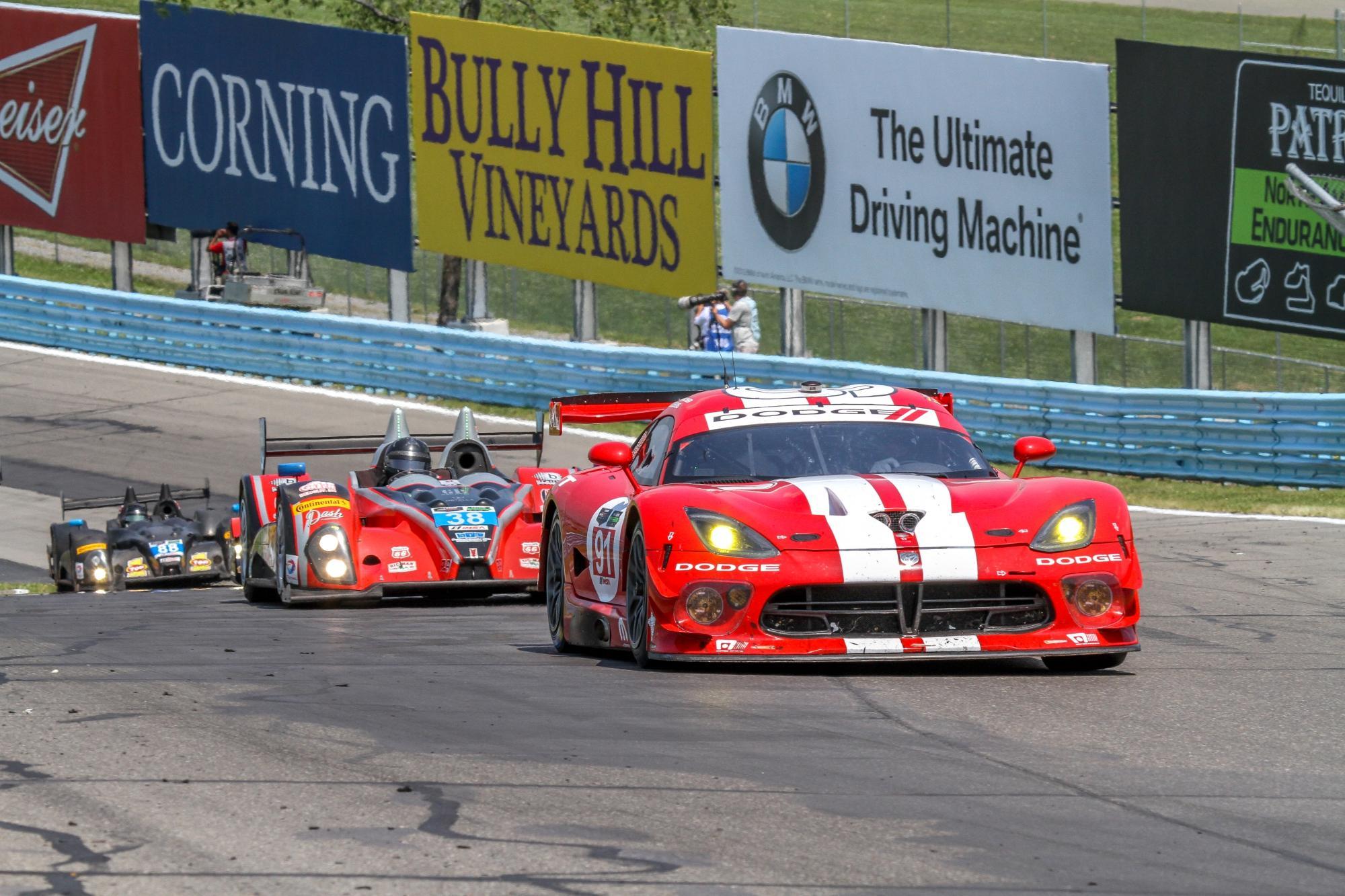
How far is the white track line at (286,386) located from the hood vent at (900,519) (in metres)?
14.6

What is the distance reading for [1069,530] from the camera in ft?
28.9

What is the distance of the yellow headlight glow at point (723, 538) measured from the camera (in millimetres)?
8641

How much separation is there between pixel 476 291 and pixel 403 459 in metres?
15.4

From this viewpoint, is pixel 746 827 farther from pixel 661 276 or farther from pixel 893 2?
pixel 893 2

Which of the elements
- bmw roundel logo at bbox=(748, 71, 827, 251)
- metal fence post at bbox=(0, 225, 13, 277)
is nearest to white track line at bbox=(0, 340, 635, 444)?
bmw roundel logo at bbox=(748, 71, 827, 251)

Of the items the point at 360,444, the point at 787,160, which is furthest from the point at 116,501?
the point at 787,160

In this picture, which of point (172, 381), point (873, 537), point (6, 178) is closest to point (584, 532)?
point (873, 537)

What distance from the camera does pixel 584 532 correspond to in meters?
10.1

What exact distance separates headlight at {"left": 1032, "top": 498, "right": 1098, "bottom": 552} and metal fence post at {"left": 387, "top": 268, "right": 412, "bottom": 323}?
866 inches

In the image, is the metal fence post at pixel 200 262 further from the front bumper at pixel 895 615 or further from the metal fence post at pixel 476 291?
the front bumper at pixel 895 615

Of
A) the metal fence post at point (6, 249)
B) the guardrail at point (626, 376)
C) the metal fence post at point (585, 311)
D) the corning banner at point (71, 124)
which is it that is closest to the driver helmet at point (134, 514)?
the guardrail at point (626, 376)

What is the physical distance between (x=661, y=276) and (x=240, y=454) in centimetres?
651

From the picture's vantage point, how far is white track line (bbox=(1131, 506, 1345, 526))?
16.8 meters

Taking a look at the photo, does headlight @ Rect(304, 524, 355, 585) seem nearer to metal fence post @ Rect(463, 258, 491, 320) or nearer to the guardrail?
the guardrail
